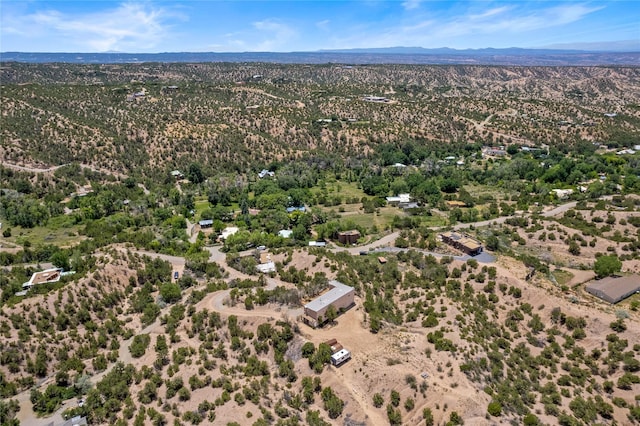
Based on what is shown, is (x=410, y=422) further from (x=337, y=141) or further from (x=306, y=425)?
(x=337, y=141)

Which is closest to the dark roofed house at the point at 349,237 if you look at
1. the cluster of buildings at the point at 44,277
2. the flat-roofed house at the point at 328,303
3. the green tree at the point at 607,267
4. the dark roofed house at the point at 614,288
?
the flat-roofed house at the point at 328,303

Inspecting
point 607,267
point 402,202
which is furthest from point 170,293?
point 607,267

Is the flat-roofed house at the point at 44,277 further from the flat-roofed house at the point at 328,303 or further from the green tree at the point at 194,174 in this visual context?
the green tree at the point at 194,174

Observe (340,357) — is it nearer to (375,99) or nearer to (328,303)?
(328,303)

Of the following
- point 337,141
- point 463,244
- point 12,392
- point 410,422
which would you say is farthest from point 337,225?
point 337,141

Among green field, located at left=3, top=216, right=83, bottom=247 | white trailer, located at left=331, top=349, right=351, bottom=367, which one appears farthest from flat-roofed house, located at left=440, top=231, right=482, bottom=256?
green field, located at left=3, top=216, right=83, bottom=247

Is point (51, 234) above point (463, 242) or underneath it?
underneath
